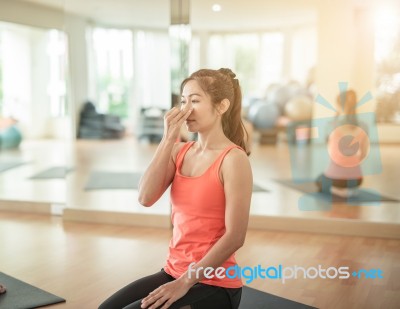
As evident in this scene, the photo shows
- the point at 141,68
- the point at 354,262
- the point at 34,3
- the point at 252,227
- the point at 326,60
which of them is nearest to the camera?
the point at 354,262

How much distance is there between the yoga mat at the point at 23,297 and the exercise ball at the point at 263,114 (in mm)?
1954

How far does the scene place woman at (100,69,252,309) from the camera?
174 centimetres

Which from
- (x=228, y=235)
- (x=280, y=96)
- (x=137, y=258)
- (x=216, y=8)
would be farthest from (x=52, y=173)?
(x=228, y=235)

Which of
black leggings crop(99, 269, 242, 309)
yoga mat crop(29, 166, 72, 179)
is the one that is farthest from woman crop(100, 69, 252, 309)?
yoga mat crop(29, 166, 72, 179)

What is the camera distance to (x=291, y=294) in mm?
2855

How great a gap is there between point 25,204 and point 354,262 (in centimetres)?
288

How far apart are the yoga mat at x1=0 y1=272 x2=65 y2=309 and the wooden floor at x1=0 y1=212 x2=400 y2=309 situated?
0.20ft

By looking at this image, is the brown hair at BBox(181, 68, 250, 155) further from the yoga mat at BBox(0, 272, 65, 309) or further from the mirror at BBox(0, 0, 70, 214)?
the mirror at BBox(0, 0, 70, 214)

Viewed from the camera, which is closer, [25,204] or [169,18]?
[169,18]

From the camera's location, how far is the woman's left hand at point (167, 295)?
1.67 metres

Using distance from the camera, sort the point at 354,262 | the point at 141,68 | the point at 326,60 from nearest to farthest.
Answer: the point at 354,262, the point at 326,60, the point at 141,68

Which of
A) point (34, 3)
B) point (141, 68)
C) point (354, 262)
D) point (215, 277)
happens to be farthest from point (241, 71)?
point (215, 277)

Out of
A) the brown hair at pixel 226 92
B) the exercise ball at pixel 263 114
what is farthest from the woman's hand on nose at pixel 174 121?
the exercise ball at pixel 263 114

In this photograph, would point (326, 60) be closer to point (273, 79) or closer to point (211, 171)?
point (273, 79)
